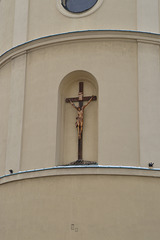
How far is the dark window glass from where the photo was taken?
49.1 feet

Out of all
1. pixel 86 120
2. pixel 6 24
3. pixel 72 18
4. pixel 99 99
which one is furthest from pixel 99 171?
pixel 6 24

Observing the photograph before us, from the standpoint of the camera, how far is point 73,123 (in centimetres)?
1427

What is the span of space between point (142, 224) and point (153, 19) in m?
5.81

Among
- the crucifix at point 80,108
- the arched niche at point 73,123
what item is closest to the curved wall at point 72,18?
the arched niche at point 73,123

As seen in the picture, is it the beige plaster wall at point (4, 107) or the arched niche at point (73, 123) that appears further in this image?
the beige plaster wall at point (4, 107)

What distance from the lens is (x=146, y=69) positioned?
13875 mm

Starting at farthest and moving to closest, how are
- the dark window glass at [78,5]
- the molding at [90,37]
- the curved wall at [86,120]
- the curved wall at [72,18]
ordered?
the dark window glass at [78,5], the curved wall at [72,18], the molding at [90,37], the curved wall at [86,120]

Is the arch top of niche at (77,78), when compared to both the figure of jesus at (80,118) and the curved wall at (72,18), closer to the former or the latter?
the figure of jesus at (80,118)

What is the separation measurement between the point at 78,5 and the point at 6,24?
2.57m

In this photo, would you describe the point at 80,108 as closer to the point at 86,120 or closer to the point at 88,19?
the point at 86,120

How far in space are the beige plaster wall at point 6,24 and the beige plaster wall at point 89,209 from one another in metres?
4.86

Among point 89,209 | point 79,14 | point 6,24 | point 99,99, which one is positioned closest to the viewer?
point 89,209

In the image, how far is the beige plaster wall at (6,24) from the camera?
1588 cm

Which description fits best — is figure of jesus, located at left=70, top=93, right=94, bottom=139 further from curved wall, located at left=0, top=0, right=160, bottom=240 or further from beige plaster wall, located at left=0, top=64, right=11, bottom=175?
beige plaster wall, located at left=0, top=64, right=11, bottom=175
